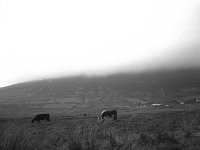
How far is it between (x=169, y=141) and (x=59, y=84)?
6723 inches

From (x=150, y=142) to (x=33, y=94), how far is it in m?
144

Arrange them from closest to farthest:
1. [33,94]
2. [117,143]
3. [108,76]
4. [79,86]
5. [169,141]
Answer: [117,143], [169,141], [33,94], [79,86], [108,76]

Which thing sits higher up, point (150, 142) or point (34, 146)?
point (34, 146)

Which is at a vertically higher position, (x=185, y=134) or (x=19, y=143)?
(x=19, y=143)

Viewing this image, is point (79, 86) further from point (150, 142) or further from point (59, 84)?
point (150, 142)

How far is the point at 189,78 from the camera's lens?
181750mm

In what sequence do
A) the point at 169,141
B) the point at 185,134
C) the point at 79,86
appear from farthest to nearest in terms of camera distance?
the point at 79,86
the point at 185,134
the point at 169,141

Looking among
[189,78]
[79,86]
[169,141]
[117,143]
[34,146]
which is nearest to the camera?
[34,146]

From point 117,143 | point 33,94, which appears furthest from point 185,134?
point 33,94

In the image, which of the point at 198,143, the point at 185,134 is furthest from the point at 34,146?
the point at 185,134

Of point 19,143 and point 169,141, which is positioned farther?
point 169,141

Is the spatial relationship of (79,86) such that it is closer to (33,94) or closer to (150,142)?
(33,94)

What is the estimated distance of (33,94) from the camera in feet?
495

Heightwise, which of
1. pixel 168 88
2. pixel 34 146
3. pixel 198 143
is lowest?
pixel 168 88
